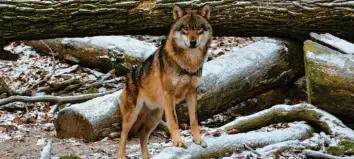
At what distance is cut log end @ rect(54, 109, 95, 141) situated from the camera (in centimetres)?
686

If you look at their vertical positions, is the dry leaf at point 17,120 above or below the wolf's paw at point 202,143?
below

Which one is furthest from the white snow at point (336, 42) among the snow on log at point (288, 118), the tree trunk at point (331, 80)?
the snow on log at point (288, 118)

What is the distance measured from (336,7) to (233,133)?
9.36ft

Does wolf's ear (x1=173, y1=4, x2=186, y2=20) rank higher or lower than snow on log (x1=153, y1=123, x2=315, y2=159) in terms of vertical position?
higher

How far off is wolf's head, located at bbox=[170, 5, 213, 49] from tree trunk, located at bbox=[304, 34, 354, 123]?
1.82 meters

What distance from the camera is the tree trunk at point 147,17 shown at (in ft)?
25.5

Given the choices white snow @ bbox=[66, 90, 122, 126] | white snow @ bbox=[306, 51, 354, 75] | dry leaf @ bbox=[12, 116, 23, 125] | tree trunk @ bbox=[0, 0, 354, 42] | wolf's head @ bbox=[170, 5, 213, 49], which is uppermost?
wolf's head @ bbox=[170, 5, 213, 49]

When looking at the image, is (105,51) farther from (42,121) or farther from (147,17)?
(42,121)

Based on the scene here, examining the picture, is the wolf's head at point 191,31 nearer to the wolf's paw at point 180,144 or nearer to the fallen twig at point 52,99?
the wolf's paw at point 180,144

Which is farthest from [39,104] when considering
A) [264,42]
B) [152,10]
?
[264,42]

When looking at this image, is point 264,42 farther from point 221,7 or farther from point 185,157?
point 185,157

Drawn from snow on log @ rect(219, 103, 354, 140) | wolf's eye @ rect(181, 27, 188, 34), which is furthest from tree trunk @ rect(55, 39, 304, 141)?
wolf's eye @ rect(181, 27, 188, 34)

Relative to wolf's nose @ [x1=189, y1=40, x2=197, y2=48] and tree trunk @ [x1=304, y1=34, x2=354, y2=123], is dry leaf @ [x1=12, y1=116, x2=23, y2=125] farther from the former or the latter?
tree trunk @ [x1=304, y1=34, x2=354, y2=123]

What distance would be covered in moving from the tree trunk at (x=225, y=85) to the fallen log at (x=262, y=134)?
1.05m
